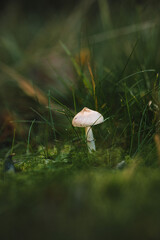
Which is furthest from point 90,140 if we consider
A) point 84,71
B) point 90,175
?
point 84,71

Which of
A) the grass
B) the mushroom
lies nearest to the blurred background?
the grass

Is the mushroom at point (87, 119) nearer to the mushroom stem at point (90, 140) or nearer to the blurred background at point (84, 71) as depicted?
the mushroom stem at point (90, 140)

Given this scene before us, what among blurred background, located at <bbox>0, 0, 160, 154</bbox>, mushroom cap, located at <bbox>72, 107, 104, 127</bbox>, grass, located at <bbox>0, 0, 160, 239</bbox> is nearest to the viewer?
grass, located at <bbox>0, 0, 160, 239</bbox>

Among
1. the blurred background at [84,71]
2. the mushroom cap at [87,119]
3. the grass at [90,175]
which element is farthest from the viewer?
the blurred background at [84,71]

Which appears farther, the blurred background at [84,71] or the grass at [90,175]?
the blurred background at [84,71]

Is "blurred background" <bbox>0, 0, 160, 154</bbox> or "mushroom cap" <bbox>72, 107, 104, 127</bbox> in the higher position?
"blurred background" <bbox>0, 0, 160, 154</bbox>

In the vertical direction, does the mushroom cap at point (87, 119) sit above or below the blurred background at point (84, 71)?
below

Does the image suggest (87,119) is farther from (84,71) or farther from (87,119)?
(84,71)

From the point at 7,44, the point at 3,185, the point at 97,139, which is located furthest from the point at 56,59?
the point at 3,185

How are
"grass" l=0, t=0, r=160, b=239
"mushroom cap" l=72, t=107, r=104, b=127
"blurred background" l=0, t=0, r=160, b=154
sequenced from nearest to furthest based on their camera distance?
1. "grass" l=0, t=0, r=160, b=239
2. "mushroom cap" l=72, t=107, r=104, b=127
3. "blurred background" l=0, t=0, r=160, b=154

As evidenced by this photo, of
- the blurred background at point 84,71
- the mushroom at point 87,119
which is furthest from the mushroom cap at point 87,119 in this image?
the blurred background at point 84,71

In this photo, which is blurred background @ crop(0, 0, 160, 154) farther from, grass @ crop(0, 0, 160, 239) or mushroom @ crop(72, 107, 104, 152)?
mushroom @ crop(72, 107, 104, 152)
